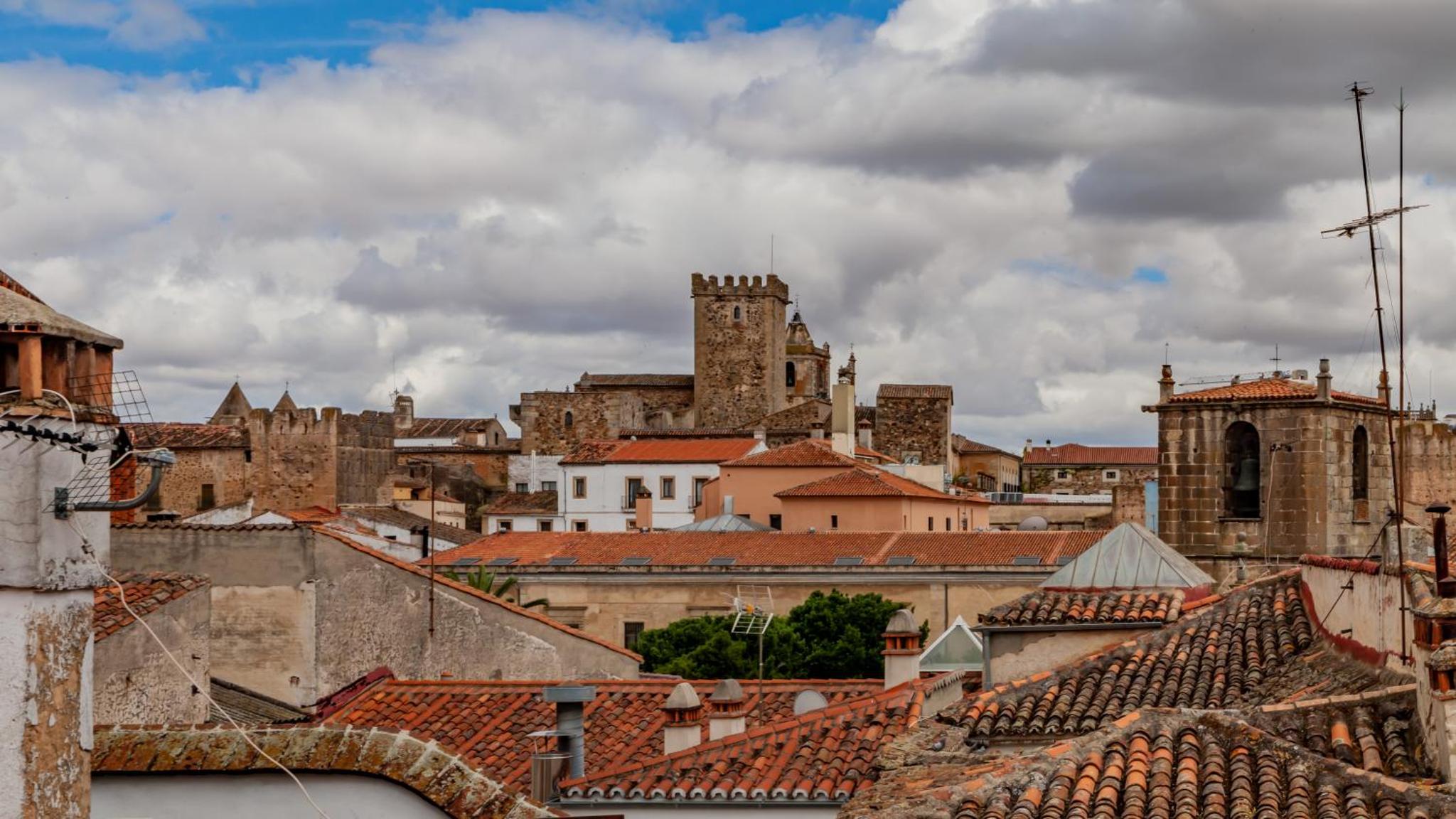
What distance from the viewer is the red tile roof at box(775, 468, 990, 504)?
171ft

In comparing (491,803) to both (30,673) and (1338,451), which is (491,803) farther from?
(1338,451)

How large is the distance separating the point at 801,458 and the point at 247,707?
4195 cm

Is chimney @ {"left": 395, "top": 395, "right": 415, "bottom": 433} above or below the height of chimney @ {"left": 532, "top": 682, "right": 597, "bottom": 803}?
above

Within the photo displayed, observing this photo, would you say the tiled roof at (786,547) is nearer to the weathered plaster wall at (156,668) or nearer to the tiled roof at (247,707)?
the tiled roof at (247,707)

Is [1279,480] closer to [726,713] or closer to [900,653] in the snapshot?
[900,653]

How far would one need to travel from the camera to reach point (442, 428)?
9706cm

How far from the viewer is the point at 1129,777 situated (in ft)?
25.8

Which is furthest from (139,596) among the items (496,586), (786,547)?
(786,547)

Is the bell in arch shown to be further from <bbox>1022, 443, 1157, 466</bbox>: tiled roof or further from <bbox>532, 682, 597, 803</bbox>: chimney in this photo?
<bbox>1022, 443, 1157, 466</bbox>: tiled roof

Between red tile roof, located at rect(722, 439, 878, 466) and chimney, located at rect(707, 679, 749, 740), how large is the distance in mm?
41333

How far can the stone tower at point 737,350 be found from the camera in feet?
279

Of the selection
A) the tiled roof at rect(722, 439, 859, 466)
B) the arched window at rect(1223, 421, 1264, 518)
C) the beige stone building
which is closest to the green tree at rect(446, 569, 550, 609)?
the beige stone building


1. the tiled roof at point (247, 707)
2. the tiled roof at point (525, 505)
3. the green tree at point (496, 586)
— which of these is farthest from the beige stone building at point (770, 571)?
the tiled roof at point (247, 707)

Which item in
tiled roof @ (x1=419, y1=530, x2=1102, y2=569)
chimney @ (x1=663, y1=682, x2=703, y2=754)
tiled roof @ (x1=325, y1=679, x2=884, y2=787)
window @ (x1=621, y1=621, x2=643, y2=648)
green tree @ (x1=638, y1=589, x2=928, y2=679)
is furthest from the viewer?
tiled roof @ (x1=419, y1=530, x2=1102, y2=569)
